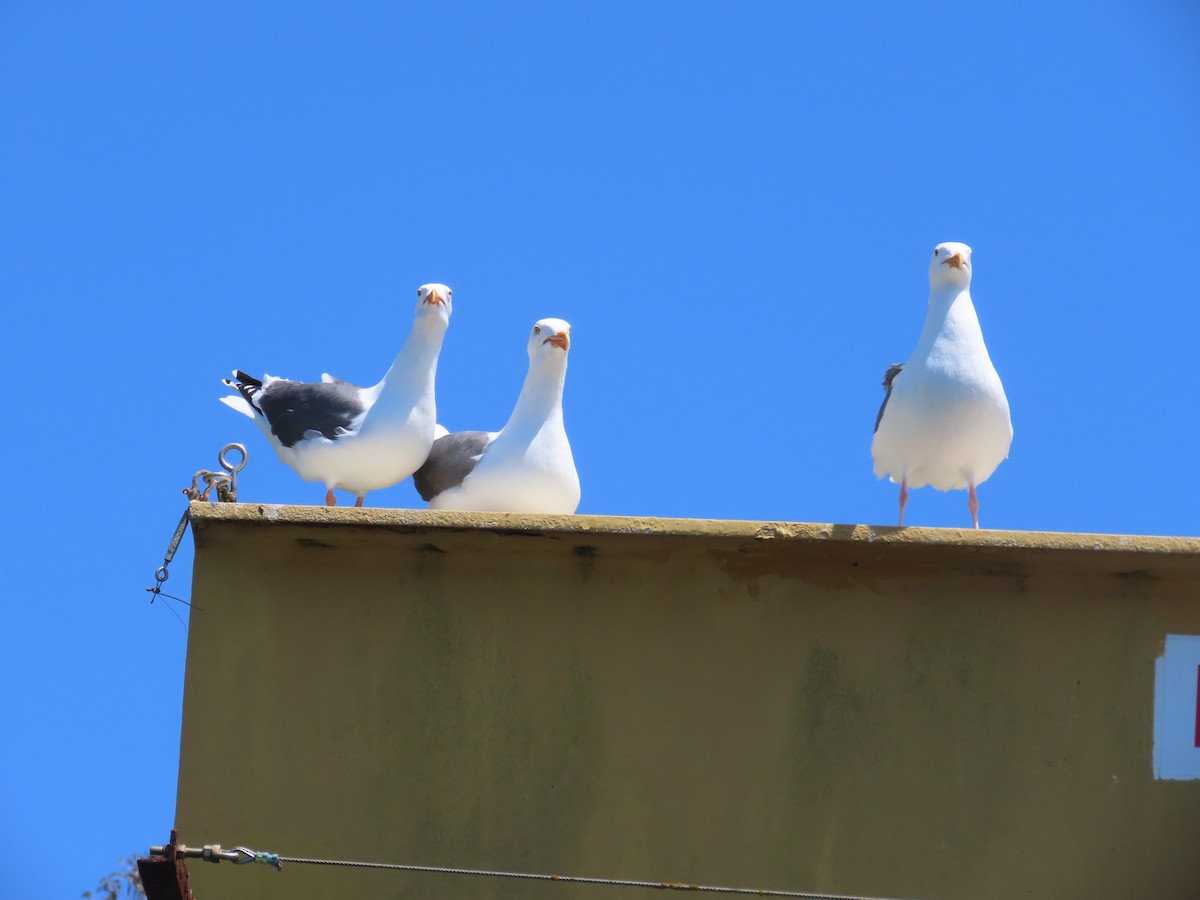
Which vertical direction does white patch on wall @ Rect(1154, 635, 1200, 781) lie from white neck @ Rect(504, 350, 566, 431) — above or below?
below

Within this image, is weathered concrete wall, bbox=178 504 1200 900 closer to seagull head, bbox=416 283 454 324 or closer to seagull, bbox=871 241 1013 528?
seagull, bbox=871 241 1013 528

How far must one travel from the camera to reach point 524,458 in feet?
28.7

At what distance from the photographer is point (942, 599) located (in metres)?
6.80

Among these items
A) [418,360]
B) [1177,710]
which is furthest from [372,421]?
[1177,710]

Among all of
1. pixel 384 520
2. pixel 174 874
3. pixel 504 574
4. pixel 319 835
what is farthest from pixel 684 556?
pixel 174 874

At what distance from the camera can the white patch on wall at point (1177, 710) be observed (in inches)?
262

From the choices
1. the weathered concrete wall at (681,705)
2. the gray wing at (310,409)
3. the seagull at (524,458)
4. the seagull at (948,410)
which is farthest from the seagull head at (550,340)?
the weathered concrete wall at (681,705)

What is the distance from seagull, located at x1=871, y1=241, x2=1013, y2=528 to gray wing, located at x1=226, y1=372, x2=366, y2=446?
2.83 metres

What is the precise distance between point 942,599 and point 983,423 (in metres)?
1.67

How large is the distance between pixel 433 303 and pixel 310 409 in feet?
2.91

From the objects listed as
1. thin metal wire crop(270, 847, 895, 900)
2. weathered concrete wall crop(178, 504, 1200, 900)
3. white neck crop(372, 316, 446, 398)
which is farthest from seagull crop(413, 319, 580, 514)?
thin metal wire crop(270, 847, 895, 900)

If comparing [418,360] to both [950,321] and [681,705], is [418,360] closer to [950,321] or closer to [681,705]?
[950,321]

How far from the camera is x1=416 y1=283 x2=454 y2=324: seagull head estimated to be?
9.20 meters

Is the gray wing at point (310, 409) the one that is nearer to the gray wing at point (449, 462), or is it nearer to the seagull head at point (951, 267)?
the gray wing at point (449, 462)
